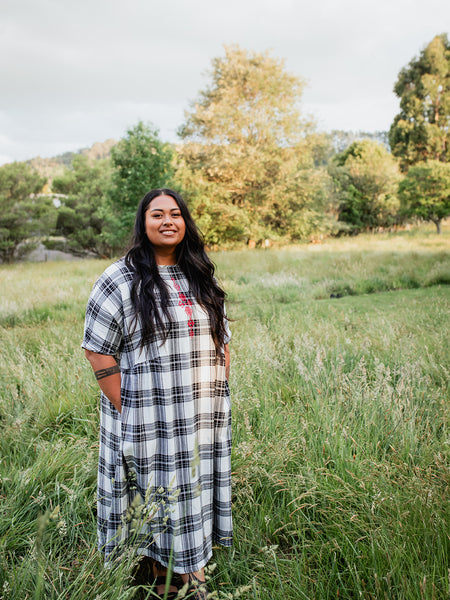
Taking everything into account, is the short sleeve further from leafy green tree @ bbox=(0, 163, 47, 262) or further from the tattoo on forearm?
leafy green tree @ bbox=(0, 163, 47, 262)

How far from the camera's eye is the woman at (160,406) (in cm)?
168

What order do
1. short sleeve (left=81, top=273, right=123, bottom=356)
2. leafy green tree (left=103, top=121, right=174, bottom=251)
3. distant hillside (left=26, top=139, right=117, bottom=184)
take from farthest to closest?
distant hillside (left=26, top=139, right=117, bottom=184)
leafy green tree (left=103, top=121, right=174, bottom=251)
short sleeve (left=81, top=273, right=123, bottom=356)

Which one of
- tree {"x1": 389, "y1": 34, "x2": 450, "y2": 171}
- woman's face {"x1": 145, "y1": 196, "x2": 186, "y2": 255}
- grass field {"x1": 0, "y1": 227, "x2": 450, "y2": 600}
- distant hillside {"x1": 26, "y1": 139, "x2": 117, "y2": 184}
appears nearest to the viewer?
grass field {"x1": 0, "y1": 227, "x2": 450, "y2": 600}

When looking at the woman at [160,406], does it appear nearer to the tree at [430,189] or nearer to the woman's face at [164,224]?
the woman's face at [164,224]

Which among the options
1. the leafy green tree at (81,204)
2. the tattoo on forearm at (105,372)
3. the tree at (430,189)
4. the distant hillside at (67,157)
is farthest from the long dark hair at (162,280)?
the distant hillside at (67,157)

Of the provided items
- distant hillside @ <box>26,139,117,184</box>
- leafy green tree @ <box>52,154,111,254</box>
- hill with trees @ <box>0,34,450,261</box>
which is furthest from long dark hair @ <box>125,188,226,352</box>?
distant hillside @ <box>26,139,117,184</box>

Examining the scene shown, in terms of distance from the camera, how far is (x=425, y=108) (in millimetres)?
34125

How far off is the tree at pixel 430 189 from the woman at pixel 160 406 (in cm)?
2651

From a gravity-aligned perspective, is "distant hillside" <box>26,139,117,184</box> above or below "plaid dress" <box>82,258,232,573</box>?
above

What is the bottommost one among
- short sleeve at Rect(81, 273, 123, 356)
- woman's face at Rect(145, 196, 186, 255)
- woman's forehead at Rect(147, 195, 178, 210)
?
short sleeve at Rect(81, 273, 123, 356)

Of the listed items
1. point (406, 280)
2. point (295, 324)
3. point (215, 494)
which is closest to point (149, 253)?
point (215, 494)

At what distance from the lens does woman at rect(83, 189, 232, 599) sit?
1678mm

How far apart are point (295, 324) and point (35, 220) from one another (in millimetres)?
20998

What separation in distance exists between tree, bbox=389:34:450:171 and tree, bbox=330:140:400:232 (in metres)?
1.94
